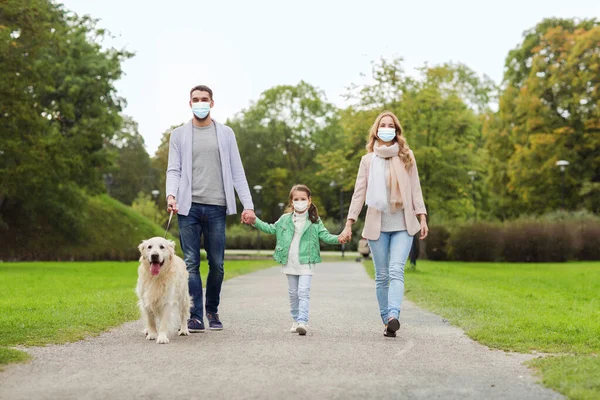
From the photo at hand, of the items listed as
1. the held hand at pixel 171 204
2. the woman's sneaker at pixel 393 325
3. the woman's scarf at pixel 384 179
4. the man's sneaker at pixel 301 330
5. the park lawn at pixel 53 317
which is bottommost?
the park lawn at pixel 53 317

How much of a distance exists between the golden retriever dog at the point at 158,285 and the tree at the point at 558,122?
4245 cm

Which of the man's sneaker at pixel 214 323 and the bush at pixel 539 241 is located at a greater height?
the bush at pixel 539 241

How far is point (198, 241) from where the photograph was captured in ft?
28.2

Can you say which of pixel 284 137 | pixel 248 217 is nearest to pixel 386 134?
pixel 248 217

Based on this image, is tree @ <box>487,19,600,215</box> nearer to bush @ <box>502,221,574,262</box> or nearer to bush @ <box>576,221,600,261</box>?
bush @ <box>576,221,600,261</box>

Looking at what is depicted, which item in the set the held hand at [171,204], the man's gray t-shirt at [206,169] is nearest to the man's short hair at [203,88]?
the man's gray t-shirt at [206,169]

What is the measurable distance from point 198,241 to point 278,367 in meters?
2.65

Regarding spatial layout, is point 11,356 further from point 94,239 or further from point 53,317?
point 94,239

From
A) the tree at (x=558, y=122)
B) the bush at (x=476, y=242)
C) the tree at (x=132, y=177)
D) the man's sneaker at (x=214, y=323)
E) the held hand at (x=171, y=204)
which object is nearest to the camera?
the held hand at (x=171, y=204)

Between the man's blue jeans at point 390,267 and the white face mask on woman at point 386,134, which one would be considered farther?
the white face mask on woman at point 386,134

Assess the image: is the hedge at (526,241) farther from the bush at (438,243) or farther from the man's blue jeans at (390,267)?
the man's blue jeans at (390,267)

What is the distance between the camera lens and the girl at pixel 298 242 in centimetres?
870

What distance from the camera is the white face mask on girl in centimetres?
870

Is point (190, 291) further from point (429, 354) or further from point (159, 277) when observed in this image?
point (429, 354)
